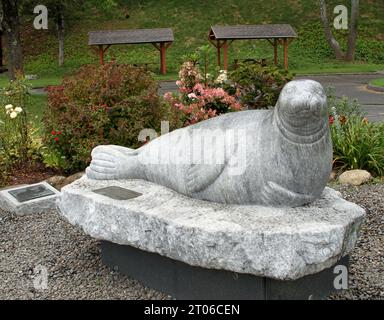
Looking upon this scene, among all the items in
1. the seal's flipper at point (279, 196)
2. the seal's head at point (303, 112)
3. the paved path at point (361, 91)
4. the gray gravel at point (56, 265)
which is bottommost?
the gray gravel at point (56, 265)

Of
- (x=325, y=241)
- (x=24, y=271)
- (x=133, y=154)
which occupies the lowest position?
(x=24, y=271)

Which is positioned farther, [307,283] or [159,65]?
[159,65]

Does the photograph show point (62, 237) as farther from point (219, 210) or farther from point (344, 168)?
point (344, 168)

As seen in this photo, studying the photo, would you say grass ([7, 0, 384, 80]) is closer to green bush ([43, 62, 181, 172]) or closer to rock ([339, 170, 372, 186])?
green bush ([43, 62, 181, 172])

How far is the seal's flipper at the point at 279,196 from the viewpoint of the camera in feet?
12.0

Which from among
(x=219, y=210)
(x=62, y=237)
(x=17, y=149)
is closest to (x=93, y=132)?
(x=17, y=149)

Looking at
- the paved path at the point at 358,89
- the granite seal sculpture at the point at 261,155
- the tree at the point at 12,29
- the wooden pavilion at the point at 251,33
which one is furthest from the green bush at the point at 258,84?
the wooden pavilion at the point at 251,33

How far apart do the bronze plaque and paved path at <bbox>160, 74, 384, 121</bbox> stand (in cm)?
775

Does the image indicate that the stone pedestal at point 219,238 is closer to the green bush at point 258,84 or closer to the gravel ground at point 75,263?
the gravel ground at point 75,263

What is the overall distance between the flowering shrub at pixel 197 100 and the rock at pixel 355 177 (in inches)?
68.0

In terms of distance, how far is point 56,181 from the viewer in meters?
7.13

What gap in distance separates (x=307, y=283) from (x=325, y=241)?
0.49 meters

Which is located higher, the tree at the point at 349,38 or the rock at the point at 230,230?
the tree at the point at 349,38

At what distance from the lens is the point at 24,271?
15.1 feet
